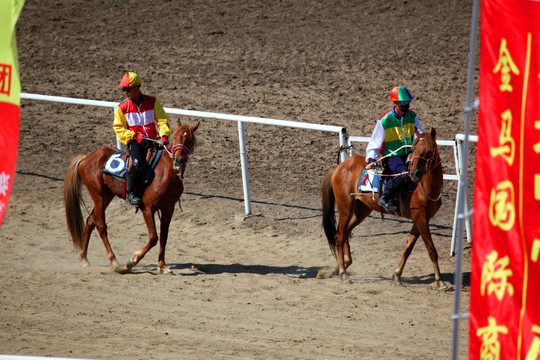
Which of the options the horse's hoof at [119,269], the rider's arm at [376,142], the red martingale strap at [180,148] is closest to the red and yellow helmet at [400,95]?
the rider's arm at [376,142]

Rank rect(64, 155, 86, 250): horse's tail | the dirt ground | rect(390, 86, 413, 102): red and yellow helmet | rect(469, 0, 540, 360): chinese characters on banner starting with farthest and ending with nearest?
rect(64, 155, 86, 250): horse's tail
rect(390, 86, 413, 102): red and yellow helmet
the dirt ground
rect(469, 0, 540, 360): chinese characters on banner

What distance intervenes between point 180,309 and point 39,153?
6956 millimetres

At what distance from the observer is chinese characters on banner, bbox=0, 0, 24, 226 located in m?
3.65

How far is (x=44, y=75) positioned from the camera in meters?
16.3

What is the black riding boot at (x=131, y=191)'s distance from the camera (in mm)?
8648

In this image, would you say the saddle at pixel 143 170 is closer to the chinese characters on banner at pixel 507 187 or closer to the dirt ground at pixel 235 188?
the dirt ground at pixel 235 188

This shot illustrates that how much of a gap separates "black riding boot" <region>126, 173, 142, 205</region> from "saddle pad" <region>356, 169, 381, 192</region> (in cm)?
279

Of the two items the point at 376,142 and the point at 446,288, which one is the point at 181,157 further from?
the point at 446,288

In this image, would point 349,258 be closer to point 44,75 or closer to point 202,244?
point 202,244

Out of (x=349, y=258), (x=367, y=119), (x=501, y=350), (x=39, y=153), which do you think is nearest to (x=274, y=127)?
(x=367, y=119)

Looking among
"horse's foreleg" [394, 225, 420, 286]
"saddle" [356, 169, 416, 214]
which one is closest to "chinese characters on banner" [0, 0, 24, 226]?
"saddle" [356, 169, 416, 214]

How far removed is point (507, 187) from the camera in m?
3.59

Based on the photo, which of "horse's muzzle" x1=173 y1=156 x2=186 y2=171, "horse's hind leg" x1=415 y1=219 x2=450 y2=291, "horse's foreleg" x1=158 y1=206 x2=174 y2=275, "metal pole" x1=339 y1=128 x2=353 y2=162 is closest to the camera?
"horse's hind leg" x1=415 y1=219 x2=450 y2=291

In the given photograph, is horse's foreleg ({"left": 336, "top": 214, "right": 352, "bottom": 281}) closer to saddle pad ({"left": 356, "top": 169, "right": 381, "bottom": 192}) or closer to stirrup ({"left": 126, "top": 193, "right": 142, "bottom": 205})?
saddle pad ({"left": 356, "top": 169, "right": 381, "bottom": 192})
